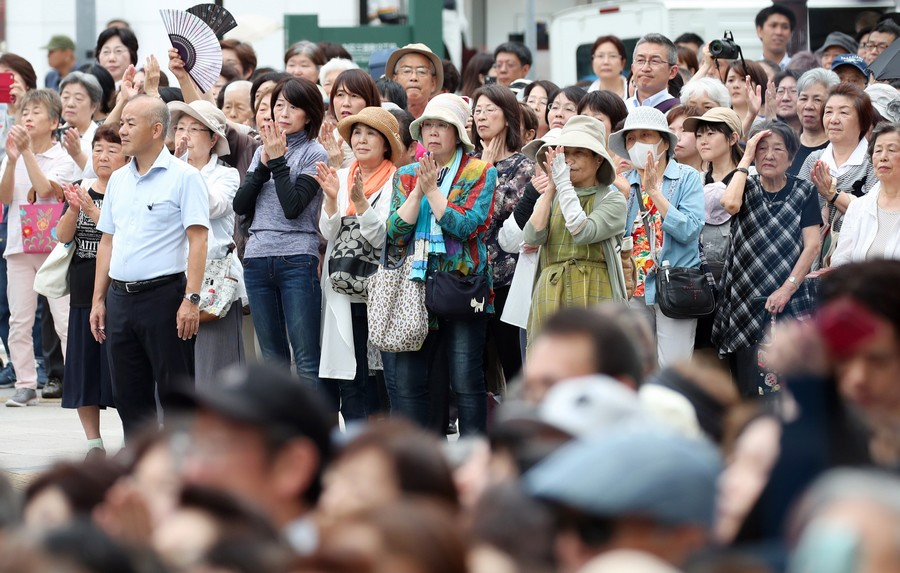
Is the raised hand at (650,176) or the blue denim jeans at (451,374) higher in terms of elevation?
the raised hand at (650,176)

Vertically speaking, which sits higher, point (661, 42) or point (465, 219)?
point (661, 42)

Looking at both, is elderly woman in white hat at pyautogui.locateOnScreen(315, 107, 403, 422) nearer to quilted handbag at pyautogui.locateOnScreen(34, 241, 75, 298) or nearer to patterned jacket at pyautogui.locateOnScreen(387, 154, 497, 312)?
patterned jacket at pyautogui.locateOnScreen(387, 154, 497, 312)

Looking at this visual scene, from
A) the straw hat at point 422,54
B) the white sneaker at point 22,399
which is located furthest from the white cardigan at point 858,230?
the white sneaker at point 22,399

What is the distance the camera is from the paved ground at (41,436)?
7773 millimetres

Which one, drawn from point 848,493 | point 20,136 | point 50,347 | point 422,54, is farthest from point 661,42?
point 848,493

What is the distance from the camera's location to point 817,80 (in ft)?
31.8

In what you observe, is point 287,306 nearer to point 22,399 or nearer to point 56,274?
point 56,274

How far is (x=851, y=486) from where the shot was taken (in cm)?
246

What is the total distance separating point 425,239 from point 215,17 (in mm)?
3234

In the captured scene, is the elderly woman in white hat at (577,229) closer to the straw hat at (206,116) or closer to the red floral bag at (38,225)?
the straw hat at (206,116)

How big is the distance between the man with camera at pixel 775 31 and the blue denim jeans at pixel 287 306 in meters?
6.09

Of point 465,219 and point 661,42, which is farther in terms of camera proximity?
point 661,42

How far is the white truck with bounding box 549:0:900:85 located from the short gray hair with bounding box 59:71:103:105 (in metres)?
7.79

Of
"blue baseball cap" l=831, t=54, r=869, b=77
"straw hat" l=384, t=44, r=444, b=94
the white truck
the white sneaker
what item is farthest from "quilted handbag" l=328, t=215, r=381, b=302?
the white truck
